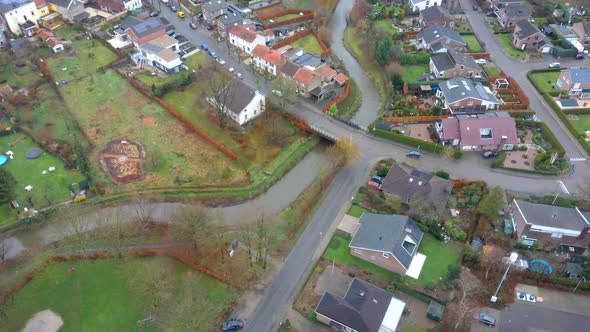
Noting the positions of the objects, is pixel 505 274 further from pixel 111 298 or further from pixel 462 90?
pixel 111 298

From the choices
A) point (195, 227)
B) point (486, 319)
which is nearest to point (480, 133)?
point (486, 319)

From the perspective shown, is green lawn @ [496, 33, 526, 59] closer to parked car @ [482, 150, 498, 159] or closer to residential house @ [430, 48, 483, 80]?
residential house @ [430, 48, 483, 80]

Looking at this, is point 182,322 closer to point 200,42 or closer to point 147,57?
point 147,57

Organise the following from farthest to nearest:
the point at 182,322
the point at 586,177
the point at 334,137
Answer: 1. the point at 334,137
2. the point at 586,177
3. the point at 182,322

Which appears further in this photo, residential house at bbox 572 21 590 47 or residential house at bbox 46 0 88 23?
residential house at bbox 46 0 88 23

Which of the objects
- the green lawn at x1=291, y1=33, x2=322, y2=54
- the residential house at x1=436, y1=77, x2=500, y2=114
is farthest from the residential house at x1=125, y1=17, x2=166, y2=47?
the residential house at x1=436, y1=77, x2=500, y2=114

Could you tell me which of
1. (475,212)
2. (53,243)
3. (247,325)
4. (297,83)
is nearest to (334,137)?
(297,83)

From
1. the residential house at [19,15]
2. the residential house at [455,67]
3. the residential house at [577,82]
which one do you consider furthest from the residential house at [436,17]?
the residential house at [19,15]
